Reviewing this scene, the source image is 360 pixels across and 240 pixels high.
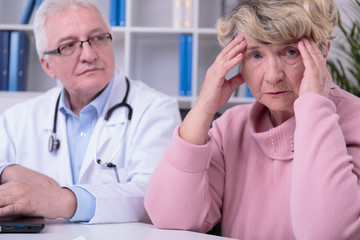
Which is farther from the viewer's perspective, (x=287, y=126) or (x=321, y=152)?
(x=287, y=126)

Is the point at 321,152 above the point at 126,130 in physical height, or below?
above

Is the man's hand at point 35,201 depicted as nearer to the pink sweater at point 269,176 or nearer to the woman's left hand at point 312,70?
the pink sweater at point 269,176

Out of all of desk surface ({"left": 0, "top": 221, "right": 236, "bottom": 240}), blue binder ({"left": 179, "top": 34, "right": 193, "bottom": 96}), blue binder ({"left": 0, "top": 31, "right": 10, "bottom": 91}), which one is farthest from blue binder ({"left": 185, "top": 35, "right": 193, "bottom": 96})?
desk surface ({"left": 0, "top": 221, "right": 236, "bottom": 240})

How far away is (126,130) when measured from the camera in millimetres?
1666

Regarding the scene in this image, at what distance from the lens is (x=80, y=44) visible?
1743 mm

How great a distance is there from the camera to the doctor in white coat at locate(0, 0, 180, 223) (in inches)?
63.2

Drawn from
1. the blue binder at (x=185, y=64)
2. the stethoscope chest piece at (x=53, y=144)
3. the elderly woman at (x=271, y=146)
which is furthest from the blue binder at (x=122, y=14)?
the elderly woman at (x=271, y=146)

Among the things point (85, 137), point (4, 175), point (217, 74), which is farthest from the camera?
point (85, 137)

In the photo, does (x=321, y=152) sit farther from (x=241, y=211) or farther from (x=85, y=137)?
(x=85, y=137)

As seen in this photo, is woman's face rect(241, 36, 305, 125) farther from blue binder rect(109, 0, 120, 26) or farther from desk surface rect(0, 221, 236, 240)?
blue binder rect(109, 0, 120, 26)

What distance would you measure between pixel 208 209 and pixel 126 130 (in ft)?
1.80

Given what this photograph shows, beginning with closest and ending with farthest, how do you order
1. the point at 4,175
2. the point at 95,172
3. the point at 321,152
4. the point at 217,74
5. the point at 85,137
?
the point at 321,152 → the point at 217,74 → the point at 4,175 → the point at 95,172 → the point at 85,137

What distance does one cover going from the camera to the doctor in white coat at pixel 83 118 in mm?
1605

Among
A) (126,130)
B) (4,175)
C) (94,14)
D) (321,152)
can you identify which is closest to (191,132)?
(321,152)
